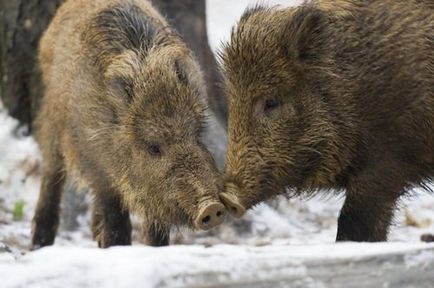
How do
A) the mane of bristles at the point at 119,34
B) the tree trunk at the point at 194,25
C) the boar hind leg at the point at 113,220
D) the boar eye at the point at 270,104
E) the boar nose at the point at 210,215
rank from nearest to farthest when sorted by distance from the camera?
1. the boar nose at the point at 210,215
2. the boar eye at the point at 270,104
3. the mane of bristles at the point at 119,34
4. the boar hind leg at the point at 113,220
5. the tree trunk at the point at 194,25

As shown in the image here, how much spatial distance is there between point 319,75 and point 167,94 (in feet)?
3.61

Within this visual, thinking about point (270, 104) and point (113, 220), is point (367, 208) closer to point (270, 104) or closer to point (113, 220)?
point (270, 104)

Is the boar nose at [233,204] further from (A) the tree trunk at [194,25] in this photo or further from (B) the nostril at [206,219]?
(A) the tree trunk at [194,25]

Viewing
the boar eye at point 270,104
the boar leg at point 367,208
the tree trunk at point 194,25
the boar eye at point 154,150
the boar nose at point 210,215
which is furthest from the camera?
the tree trunk at point 194,25

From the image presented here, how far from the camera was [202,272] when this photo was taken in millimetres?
4023

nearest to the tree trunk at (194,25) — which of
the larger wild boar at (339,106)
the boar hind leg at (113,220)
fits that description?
the boar hind leg at (113,220)

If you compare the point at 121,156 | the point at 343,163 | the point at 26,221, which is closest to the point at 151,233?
the point at 121,156

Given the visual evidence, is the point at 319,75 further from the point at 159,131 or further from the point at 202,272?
the point at 202,272

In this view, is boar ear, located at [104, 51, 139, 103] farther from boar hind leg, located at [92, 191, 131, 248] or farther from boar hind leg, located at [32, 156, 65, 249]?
boar hind leg, located at [32, 156, 65, 249]

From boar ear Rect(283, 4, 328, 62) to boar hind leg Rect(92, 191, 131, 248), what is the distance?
6.28 ft

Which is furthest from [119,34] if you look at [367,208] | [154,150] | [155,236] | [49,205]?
[367,208]

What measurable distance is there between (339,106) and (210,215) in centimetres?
110

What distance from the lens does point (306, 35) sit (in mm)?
6188

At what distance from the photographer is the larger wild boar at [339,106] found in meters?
6.00
